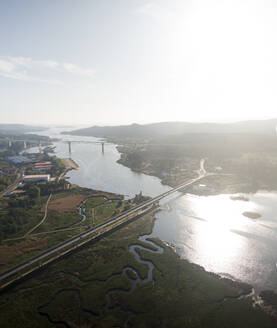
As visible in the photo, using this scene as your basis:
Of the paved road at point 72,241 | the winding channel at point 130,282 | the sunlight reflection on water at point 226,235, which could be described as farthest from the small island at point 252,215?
the winding channel at point 130,282

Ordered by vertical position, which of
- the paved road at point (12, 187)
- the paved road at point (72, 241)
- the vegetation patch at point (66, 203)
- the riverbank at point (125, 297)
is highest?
the paved road at point (12, 187)

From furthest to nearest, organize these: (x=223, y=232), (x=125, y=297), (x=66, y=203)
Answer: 1. (x=66, y=203)
2. (x=223, y=232)
3. (x=125, y=297)

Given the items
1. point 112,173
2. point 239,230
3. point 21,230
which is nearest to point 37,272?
point 21,230

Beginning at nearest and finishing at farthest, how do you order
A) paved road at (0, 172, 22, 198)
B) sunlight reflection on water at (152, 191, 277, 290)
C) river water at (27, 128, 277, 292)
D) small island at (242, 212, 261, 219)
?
sunlight reflection on water at (152, 191, 277, 290) → river water at (27, 128, 277, 292) → small island at (242, 212, 261, 219) → paved road at (0, 172, 22, 198)

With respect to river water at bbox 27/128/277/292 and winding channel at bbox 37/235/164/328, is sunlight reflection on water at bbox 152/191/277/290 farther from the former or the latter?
winding channel at bbox 37/235/164/328

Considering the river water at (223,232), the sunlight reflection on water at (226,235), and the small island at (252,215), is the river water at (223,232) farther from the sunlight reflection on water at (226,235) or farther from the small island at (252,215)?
the small island at (252,215)

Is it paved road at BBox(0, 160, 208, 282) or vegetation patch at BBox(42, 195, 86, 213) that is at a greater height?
paved road at BBox(0, 160, 208, 282)

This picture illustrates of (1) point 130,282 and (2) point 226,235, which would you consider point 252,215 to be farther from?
(1) point 130,282

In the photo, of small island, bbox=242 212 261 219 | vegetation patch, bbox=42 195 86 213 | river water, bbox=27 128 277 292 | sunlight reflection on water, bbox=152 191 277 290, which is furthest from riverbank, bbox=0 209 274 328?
small island, bbox=242 212 261 219

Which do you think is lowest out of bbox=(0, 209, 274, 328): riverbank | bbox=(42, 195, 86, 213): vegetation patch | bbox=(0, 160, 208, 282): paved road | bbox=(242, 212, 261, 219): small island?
bbox=(0, 209, 274, 328): riverbank

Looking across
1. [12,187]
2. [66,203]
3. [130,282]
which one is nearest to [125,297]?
[130,282]
